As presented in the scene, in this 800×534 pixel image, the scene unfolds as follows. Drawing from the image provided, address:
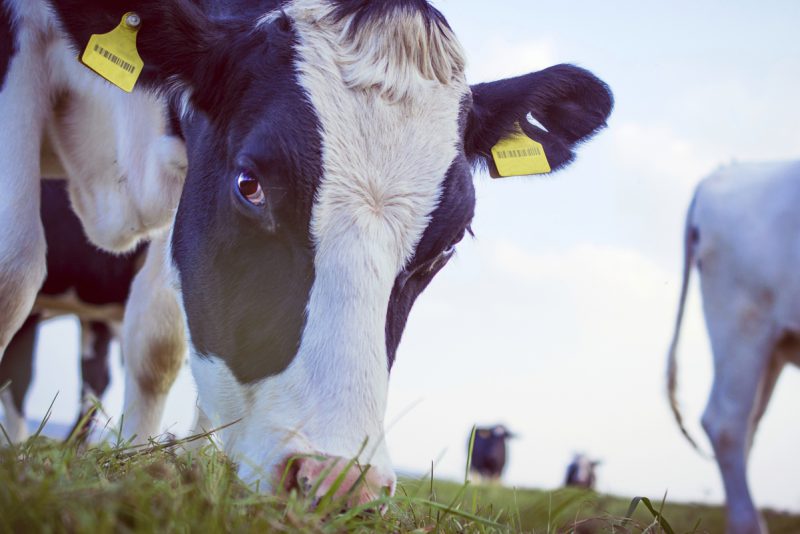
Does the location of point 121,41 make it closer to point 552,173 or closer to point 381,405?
point 381,405

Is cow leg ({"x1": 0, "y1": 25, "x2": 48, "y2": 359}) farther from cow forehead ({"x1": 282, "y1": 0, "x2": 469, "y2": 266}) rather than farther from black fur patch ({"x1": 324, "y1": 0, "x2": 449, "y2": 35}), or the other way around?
black fur patch ({"x1": 324, "y1": 0, "x2": 449, "y2": 35})

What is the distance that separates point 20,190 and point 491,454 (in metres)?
17.6

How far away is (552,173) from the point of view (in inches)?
156

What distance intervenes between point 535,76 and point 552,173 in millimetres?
546

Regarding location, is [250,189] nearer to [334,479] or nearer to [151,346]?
[334,479]

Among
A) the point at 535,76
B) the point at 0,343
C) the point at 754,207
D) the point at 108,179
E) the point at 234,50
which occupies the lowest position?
the point at 754,207

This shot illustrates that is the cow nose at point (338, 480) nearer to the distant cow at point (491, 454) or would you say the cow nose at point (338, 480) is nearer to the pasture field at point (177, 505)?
the pasture field at point (177, 505)

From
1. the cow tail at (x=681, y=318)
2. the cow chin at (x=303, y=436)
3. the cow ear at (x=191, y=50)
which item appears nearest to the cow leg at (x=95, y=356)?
the cow tail at (x=681, y=318)

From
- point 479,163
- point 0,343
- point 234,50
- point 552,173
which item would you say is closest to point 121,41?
point 234,50

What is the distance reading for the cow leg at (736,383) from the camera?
6.40m

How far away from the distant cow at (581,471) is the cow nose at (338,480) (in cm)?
1782

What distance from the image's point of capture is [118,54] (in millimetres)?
3051

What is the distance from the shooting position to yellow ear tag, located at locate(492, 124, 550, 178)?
358 centimetres

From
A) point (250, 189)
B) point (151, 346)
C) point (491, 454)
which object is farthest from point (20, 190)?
point (491, 454)
